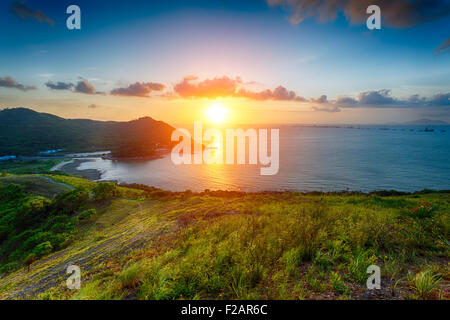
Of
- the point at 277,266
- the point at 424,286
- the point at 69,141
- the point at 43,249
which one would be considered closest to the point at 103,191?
the point at 43,249

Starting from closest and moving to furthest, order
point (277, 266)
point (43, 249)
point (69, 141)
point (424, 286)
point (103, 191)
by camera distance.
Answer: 1. point (424, 286)
2. point (277, 266)
3. point (43, 249)
4. point (103, 191)
5. point (69, 141)

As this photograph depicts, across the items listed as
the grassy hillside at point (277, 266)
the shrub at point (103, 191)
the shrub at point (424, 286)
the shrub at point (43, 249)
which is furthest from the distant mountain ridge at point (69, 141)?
the shrub at point (424, 286)

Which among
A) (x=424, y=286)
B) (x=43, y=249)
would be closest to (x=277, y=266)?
(x=424, y=286)

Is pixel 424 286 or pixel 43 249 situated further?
pixel 43 249

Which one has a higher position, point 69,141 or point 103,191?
point 69,141

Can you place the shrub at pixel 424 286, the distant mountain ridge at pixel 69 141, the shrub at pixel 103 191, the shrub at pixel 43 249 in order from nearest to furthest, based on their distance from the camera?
1. the shrub at pixel 424 286
2. the shrub at pixel 43 249
3. the shrub at pixel 103 191
4. the distant mountain ridge at pixel 69 141

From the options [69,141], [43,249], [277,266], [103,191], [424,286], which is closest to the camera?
[424,286]

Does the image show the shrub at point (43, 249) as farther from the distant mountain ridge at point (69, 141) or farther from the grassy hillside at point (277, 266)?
the distant mountain ridge at point (69, 141)

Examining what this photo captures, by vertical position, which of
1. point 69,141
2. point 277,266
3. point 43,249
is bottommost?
point 43,249

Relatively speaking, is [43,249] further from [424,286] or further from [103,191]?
[424,286]

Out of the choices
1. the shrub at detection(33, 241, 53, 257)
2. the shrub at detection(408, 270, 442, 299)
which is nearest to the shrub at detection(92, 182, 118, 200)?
the shrub at detection(33, 241, 53, 257)

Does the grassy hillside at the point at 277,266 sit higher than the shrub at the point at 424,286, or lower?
lower

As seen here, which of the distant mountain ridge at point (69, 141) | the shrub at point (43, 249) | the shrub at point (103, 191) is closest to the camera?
the shrub at point (43, 249)
